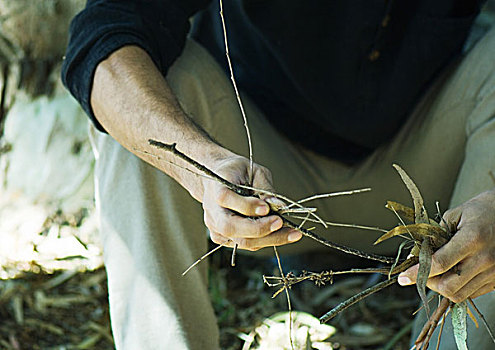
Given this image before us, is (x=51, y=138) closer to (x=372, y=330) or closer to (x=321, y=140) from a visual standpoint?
(x=321, y=140)

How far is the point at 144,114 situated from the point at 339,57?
539 millimetres

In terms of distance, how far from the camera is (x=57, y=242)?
204cm

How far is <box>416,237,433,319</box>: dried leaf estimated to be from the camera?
37.3 inches

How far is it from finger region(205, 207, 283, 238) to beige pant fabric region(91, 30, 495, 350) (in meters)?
0.19

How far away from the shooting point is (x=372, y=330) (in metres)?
1.74

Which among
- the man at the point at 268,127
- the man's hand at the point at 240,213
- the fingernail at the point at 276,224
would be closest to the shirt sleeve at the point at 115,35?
the man at the point at 268,127

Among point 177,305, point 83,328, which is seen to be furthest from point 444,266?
point 83,328

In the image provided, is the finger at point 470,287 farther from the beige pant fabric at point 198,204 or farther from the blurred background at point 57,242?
the blurred background at point 57,242

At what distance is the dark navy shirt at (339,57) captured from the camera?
1503 mm

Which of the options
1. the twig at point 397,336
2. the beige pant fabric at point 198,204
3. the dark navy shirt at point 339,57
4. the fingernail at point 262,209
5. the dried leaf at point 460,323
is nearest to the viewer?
the fingernail at point 262,209

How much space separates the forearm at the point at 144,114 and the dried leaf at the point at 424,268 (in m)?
0.32

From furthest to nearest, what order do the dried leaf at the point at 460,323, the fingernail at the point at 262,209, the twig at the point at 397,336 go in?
the twig at the point at 397,336
the dried leaf at the point at 460,323
the fingernail at the point at 262,209

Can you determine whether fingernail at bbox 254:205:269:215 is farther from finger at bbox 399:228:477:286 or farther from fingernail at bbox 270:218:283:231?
finger at bbox 399:228:477:286

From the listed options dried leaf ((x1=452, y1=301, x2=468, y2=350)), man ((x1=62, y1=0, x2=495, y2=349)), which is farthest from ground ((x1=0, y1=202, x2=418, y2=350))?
dried leaf ((x1=452, y1=301, x2=468, y2=350))
